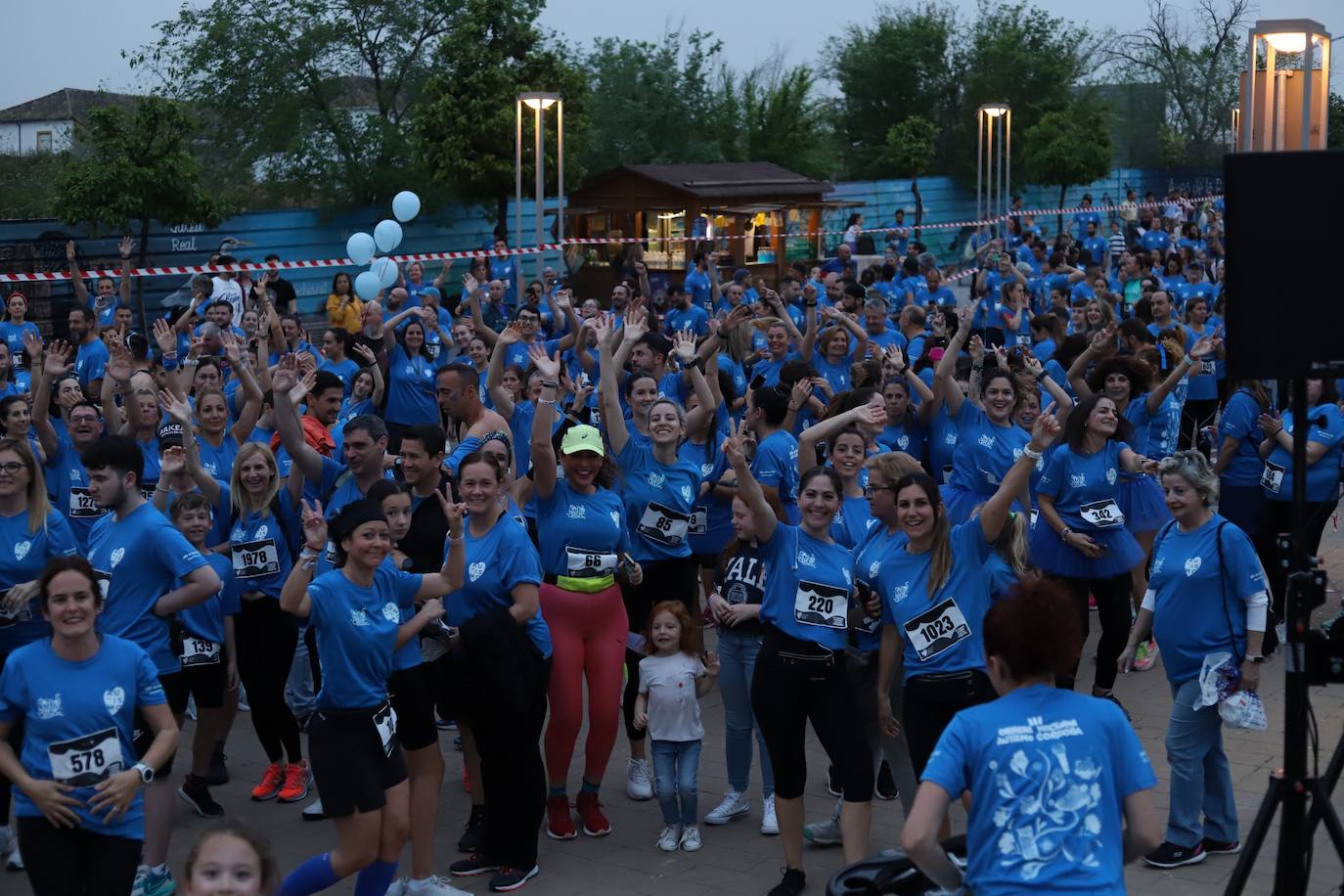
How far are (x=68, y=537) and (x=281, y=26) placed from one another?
1059 inches

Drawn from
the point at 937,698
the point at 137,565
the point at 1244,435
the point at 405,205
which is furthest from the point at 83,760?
the point at 405,205

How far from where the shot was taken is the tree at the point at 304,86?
30.8 meters

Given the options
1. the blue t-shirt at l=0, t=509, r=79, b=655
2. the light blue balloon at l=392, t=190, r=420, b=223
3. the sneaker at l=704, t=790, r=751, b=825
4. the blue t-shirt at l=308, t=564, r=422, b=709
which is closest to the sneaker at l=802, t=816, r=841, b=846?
the sneaker at l=704, t=790, r=751, b=825

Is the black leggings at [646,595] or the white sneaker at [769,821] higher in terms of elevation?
the black leggings at [646,595]

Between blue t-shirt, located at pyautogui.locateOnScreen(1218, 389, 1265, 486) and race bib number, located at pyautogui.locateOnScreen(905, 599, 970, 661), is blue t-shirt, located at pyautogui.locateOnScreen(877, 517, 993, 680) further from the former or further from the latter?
blue t-shirt, located at pyautogui.locateOnScreen(1218, 389, 1265, 486)

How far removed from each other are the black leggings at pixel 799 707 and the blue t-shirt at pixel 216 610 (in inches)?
98.8

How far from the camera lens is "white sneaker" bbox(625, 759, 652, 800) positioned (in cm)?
741

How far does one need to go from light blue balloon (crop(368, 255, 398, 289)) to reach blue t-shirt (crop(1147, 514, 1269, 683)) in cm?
1074

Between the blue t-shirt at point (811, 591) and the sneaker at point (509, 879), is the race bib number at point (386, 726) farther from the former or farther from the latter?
the blue t-shirt at point (811, 591)

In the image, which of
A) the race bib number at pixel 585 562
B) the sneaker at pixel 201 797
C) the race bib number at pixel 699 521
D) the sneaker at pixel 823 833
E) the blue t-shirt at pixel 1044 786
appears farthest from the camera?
the race bib number at pixel 699 521

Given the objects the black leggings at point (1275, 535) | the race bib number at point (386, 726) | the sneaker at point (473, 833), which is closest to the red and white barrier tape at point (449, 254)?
the black leggings at point (1275, 535)

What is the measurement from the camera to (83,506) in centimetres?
826

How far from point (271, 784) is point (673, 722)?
2160mm

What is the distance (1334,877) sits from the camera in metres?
6.21
